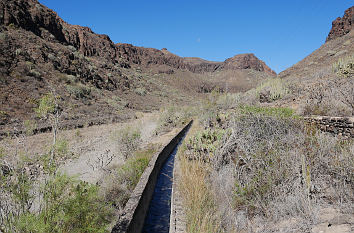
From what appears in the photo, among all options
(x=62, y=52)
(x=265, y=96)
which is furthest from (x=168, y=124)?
(x=62, y=52)

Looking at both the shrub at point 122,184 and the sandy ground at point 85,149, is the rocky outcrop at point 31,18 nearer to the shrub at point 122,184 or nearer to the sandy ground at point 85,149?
the sandy ground at point 85,149

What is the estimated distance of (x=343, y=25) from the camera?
114ft

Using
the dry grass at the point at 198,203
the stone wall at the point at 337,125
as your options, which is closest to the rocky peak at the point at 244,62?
the stone wall at the point at 337,125

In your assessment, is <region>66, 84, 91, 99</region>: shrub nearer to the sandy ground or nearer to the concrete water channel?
the sandy ground

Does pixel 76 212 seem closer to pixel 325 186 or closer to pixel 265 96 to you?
pixel 325 186

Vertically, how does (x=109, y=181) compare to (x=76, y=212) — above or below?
below

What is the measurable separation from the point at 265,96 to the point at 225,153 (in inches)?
456

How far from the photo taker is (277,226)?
10.3ft

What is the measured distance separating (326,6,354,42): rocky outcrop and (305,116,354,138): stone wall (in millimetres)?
35769

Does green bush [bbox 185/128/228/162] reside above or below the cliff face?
below

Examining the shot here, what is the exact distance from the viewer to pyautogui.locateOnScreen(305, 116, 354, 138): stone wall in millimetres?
5748

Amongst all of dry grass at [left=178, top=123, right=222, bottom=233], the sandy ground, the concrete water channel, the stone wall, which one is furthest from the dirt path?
the stone wall

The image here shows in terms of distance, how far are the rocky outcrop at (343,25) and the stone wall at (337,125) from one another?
35.8 metres

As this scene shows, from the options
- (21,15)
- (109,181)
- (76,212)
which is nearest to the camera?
(76,212)
